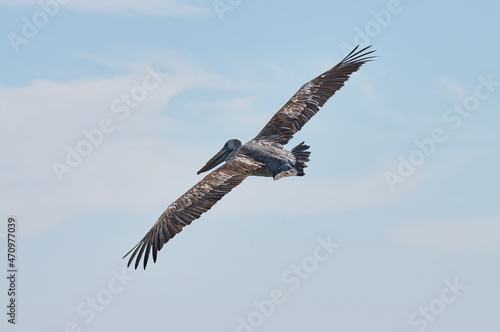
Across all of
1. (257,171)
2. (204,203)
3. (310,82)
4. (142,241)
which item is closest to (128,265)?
(142,241)

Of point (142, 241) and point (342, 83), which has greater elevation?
point (342, 83)

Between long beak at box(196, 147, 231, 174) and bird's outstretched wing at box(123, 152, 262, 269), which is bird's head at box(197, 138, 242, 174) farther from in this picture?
bird's outstretched wing at box(123, 152, 262, 269)

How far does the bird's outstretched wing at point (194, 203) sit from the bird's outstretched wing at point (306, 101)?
1.94m

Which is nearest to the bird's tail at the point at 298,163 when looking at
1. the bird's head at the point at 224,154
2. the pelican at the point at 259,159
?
the pelican at the point at 259,159

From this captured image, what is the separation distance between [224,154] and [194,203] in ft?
13.3

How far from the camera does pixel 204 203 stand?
2017 centimetres

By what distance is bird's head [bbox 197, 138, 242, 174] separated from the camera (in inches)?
931

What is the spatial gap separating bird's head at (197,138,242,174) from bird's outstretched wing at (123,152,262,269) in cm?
194

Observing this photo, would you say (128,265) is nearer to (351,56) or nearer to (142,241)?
(142,241)

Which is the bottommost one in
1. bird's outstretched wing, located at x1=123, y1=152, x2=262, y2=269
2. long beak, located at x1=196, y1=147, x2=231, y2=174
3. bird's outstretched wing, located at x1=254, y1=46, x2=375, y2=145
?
bird's outstretched wing, located at x1=123, y1=152, x2=262, y2=269

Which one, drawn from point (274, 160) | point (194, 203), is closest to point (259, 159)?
point (274, 160)

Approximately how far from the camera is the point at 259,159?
2153 cm

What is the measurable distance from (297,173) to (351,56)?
209 inches

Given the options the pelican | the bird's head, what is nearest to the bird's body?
the pelican
